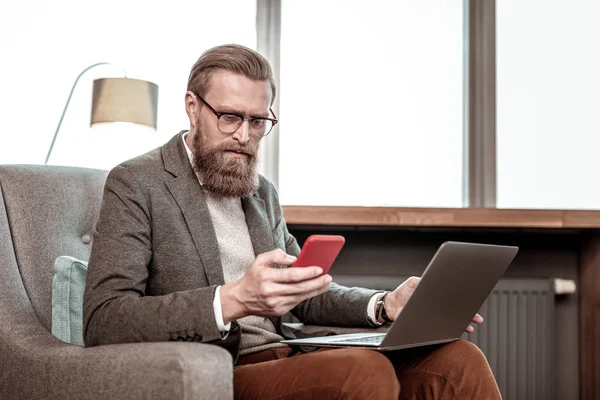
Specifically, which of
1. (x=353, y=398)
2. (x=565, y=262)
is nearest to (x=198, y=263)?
(x=353, y=398)

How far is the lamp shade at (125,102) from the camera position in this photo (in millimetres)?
2725

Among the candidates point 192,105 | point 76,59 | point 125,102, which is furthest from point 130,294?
point 76,59

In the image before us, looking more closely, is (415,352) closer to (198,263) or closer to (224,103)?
(198,263)

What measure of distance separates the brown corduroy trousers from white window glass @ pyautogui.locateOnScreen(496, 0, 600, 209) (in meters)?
1.50

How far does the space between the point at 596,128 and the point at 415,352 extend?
1.71 m

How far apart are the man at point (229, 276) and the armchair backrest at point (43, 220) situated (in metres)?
0.23

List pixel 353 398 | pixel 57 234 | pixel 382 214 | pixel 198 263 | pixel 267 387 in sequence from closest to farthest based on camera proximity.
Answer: pixel 353 398
pixel 267 387
pixel 198 263
pixel 57 234
pixel 382 214

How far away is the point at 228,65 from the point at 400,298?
62cm

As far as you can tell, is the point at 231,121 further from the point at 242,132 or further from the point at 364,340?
the point at 364,340

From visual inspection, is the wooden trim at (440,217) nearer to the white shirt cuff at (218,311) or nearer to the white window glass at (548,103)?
the white window glass at (548,103)

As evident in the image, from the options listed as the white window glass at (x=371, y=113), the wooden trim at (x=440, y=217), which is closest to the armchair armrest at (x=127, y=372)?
the wooden trim at (x=440, y=217)

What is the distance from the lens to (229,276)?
165 centimetres

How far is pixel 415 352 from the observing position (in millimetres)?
1630

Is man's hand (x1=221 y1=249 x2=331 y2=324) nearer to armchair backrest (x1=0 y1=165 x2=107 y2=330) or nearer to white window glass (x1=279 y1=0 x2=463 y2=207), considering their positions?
armchair backrest (x1=0 y1=165 x2=107 y2=330)
